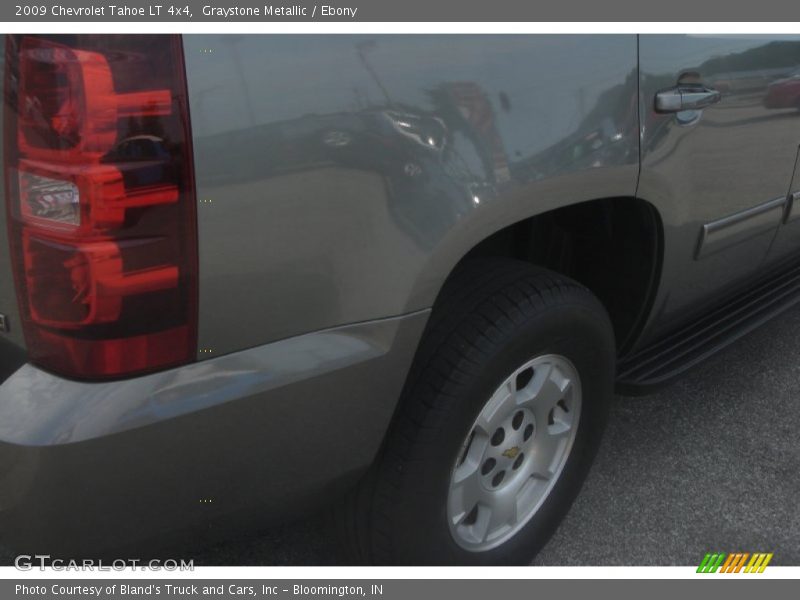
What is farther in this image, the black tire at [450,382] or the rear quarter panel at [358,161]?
the black tire at [450,382]

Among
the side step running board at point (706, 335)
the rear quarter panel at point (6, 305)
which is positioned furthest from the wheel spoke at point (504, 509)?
the rear quarter panel at point (6, 305)

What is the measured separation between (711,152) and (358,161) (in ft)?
3.78

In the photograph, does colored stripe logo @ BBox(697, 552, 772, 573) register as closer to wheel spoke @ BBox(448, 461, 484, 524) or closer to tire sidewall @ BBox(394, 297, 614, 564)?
tire sidewall @ BBox(394, 297, 614, 564)

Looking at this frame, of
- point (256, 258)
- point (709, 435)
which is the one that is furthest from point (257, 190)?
point (709, 435)

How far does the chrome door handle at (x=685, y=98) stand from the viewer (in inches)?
78.6

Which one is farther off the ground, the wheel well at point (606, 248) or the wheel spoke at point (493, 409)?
the wheel well at point (606, 248)

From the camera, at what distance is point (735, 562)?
90.6 inches

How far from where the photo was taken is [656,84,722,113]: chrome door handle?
1997mm

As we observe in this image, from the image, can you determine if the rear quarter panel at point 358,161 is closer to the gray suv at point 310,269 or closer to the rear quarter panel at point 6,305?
the gray suv at point 310,269

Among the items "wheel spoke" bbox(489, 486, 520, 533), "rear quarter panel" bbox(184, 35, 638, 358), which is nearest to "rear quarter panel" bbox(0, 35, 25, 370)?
"rear quarter panel" bbox(184, 35, 638, 358)

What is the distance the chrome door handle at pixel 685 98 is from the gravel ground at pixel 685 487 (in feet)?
3.97

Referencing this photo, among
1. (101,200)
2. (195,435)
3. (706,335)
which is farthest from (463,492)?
(706,335)

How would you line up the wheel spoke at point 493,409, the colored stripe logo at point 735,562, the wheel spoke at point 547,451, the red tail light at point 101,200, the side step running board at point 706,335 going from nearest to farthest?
the red tail light at point 101,200 → the wheel spoke at point 493,409 → the wheel spoke at point 547,451 → the colored stripe logo at point 735,562 → the side step running board at point 706,335

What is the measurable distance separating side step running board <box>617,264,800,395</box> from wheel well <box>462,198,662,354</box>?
11cm
